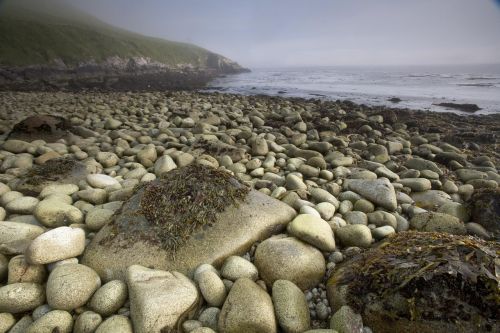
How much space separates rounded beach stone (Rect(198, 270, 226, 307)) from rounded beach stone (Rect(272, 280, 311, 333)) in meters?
0.55

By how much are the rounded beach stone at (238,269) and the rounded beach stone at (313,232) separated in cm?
76

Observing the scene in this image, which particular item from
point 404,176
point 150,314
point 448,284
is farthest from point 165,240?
point 404,176

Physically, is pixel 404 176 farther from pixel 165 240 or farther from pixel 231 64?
pixel 231 64

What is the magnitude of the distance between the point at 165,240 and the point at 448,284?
3.03m

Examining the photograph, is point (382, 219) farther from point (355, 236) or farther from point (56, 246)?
point (56, 246)

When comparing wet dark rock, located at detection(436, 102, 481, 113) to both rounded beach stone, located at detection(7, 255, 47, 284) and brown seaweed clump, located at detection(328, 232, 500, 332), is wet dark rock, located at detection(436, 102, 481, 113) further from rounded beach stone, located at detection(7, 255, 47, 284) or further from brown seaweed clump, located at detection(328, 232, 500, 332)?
rounded beach stone, located at detection(7, 255, 47, 284)

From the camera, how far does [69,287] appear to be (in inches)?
110

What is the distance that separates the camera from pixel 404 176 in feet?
21.2

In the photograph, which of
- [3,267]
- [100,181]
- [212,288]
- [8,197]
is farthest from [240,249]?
[8,197]

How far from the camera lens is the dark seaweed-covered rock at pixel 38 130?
832cm

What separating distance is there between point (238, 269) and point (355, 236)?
1.67 metres

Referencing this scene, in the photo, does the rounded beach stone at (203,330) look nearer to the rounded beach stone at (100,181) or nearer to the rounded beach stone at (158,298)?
the rounded beach stone at (158,298)

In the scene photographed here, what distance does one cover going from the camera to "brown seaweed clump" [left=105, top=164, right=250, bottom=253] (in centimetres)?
362

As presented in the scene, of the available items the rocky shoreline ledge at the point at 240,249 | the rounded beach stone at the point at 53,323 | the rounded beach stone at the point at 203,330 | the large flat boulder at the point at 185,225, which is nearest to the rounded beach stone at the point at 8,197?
the rocky shoreline ledge at the point at 240,249
